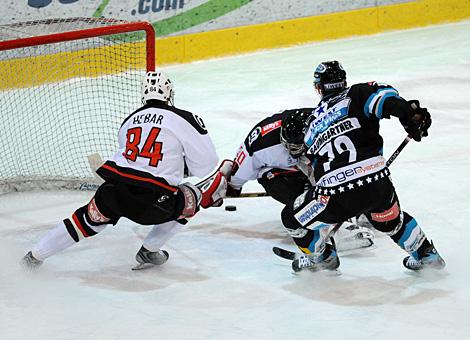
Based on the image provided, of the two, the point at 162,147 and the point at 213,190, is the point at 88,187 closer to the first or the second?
the point at 213,190

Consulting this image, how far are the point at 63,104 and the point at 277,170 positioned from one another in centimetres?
242

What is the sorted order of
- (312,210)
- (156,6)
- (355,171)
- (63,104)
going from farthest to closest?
1. (156,6)
2. (63,104)
3. (312,210)
4. (355,171)

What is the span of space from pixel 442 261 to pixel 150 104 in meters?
1.36

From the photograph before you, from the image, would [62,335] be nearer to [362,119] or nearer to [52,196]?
[362,119]

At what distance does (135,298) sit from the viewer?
3314mm

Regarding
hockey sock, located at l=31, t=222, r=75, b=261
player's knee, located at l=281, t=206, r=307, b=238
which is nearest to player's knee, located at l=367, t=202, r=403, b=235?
player's knee, located at l=281, t=206, r=307, b=238

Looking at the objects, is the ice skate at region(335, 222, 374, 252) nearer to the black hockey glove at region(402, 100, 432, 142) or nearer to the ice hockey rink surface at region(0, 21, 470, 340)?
the ice hockey rink surface at region(0, 21, 470, 340)

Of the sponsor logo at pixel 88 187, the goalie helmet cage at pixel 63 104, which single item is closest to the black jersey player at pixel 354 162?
the sponsor logo at pixel 88 187

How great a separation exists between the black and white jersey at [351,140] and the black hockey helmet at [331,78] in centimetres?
11

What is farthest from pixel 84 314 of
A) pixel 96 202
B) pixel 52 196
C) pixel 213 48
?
pixel 213 48

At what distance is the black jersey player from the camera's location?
3.05 meters

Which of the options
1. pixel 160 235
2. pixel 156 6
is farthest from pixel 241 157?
pixel 156 6

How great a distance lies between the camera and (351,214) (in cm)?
320

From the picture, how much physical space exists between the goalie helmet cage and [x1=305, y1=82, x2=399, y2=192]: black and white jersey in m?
2.11
